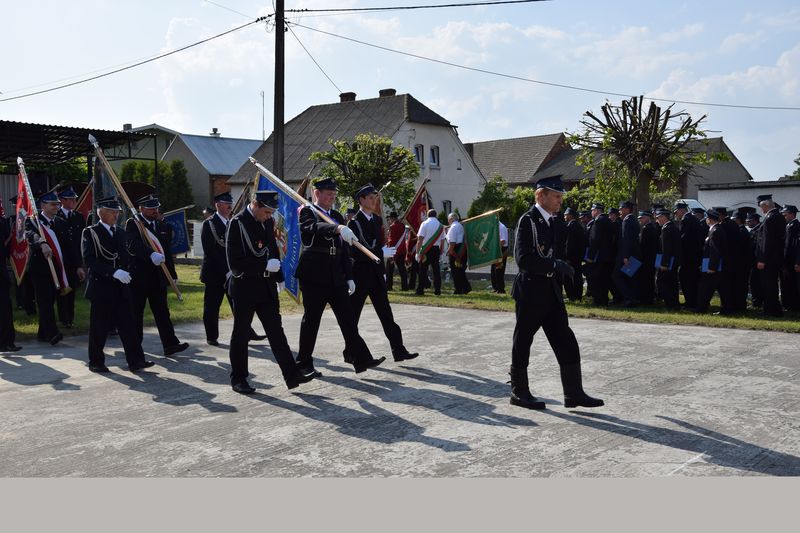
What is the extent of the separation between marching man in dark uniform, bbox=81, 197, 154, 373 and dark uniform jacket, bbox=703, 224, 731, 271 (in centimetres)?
941

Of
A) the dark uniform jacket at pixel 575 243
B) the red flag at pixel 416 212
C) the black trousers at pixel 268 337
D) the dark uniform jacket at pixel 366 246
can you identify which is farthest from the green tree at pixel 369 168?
the black trousers at pixel 268 337

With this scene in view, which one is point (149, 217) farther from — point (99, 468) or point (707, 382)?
point (707, 382)

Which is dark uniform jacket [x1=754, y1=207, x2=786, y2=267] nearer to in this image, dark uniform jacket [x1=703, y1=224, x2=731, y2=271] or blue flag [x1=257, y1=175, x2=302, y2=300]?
dark uniform jacket [x1=703, y1=224, x2=731, y2=271]

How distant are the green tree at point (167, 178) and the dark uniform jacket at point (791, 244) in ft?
136

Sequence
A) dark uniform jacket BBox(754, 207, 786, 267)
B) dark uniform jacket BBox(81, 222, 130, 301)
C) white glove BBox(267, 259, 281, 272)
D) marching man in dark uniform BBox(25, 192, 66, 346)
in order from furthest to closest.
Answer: dark uniform jacket BBox(754, 207, 786, 267)
marching man in dark uniform BBox(25, 192, 66, 346)
dark uniform jacket BBox(81, 222, 130, 301)
white glove BBox(267, 259, 281, 272)

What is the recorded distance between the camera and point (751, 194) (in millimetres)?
26906

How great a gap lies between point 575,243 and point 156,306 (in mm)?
8895

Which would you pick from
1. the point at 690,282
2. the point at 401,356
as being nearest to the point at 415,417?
the point at 401,356

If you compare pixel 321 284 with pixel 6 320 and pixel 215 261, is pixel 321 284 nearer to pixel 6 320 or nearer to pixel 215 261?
pixel 215 261

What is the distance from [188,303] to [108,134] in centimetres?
1059

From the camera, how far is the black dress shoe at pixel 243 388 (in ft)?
24.4

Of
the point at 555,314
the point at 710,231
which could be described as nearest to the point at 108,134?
the point at 710,231

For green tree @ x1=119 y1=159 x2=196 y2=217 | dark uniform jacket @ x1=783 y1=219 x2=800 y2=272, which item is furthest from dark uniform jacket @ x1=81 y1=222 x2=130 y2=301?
Answer: green tree @ x1=119 y1=159 x2=196 y2=217

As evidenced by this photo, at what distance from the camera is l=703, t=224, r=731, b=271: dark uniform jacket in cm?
1327
